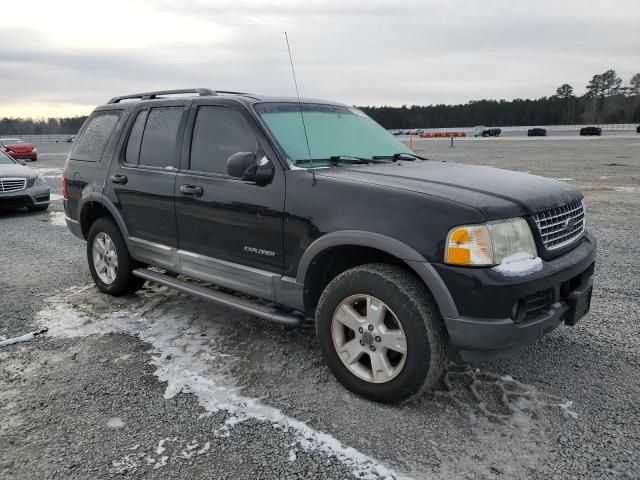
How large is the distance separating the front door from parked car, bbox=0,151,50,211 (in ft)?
26.0

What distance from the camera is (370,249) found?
126 inches

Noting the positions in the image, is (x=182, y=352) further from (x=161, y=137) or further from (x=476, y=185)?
(x=476, y=185)

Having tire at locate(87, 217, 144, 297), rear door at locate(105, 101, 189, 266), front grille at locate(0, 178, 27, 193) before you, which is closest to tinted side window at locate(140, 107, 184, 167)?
rear door at locate(105, 101, 189, 266)

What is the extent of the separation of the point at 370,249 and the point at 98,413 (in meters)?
1.89

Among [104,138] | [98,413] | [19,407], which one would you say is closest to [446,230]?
[98,413]

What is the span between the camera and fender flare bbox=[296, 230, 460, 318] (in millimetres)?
2775

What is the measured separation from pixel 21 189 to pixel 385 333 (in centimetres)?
997

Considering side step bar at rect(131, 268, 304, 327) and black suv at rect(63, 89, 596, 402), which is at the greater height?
black suv at rect(63, 89, 596, 402)

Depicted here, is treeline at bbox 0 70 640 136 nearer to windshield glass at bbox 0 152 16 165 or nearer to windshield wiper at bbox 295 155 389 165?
windshield glass at bbox 0 152 16 165

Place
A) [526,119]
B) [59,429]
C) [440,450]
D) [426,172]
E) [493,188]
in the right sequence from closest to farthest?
[440,450]
[59,429]
[493,188]
[426,172]
[526,119]

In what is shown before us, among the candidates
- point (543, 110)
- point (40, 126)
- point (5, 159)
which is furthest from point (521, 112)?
point (5, 159)

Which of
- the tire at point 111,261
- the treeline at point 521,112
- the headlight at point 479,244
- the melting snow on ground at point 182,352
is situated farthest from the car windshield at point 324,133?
the treeline at point 521,112

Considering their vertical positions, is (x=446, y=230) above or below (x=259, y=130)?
below

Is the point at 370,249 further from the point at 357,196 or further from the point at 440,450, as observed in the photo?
the point at 440,450
